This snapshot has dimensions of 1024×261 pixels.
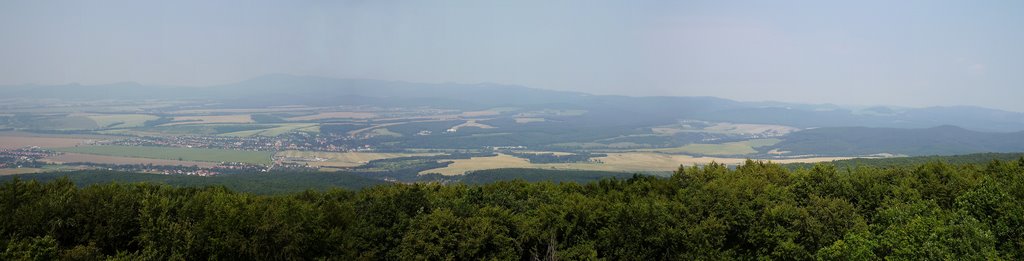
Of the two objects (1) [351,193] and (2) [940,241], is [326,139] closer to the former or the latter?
(1) [351,193]

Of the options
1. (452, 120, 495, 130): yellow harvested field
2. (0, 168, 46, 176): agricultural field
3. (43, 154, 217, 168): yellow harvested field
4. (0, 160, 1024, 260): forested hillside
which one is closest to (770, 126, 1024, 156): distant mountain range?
(452, 120, 495, 130): yellow harvested field

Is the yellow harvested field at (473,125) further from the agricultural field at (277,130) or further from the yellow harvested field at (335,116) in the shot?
the agricultural field at (277,130)

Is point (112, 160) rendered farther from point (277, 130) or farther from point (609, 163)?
point (609, 163)

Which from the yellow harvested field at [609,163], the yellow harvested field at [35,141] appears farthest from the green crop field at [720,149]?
the yellow harvested field at [35,141]

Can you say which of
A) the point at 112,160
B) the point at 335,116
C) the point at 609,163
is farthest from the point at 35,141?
the point at 335,116

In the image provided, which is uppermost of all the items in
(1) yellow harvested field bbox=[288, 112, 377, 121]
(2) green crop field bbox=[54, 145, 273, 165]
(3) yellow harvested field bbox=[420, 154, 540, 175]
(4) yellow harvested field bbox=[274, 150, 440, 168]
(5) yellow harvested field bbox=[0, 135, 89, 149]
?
(1) yellow harvested field bbox=[288, 112, 377, 121]

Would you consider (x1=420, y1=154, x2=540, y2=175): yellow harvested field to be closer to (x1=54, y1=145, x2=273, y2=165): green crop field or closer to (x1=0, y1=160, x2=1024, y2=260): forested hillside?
(x1=54, y1=145, x2=273, y2=165): green crop field

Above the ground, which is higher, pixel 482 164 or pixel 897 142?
pixel 897 142
